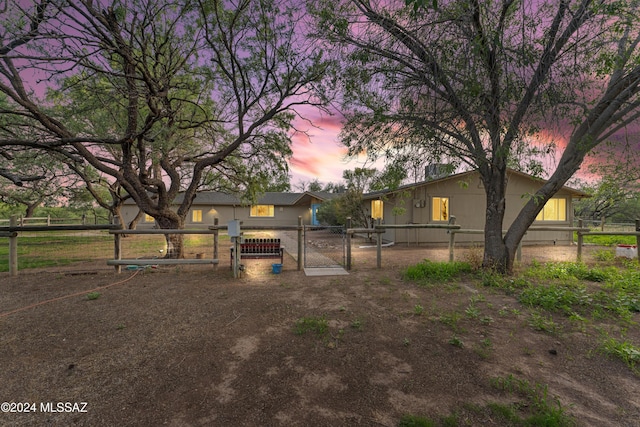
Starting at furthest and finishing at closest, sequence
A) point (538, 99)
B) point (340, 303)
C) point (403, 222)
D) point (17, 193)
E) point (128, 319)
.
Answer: point (17, 193) < point (403, 222) < point (340, 303) < point (538, 99) < point (128, 319)

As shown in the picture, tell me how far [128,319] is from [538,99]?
749 cm

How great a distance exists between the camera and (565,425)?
2041mm

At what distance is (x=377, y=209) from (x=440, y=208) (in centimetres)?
375

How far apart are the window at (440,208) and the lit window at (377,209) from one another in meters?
3.05

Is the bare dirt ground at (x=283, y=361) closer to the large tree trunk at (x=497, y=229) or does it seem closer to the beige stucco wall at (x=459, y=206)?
the large tree trunk at (x=497, y=229)

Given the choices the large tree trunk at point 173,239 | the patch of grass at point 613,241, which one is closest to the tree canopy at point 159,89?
the large tree trunk at point 173,239

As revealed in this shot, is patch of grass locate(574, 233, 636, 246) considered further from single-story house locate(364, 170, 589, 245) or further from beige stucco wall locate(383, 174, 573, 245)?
beige stucco wall locate(383, 174, 573, 245)

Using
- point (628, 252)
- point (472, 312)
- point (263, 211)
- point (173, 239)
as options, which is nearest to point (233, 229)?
point (173, 239)

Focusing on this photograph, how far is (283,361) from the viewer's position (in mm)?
2932

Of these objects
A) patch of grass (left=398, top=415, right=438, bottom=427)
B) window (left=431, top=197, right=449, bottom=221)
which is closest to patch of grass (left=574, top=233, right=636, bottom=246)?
window (left=431, top=197, right=449, bottom=221)

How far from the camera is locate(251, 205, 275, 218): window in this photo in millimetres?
26047

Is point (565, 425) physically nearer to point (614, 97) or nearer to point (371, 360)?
point (371, 360)

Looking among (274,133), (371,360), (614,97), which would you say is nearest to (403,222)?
(274,133)

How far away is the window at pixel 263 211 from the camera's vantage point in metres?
26.0
